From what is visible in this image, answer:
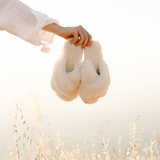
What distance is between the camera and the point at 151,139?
1886 millimetres

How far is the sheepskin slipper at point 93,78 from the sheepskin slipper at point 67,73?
4 centimetres

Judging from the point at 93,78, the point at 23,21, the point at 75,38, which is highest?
the point at 23,21

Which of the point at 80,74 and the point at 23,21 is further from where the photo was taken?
the point at 23,21

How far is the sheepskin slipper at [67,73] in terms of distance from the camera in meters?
1.08

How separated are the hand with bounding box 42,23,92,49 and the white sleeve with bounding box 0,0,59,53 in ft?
0.14

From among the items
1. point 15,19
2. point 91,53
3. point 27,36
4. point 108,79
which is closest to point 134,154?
point 108,79

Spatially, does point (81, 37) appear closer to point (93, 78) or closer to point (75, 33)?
point (75, 33)

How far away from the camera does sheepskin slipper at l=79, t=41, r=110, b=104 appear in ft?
3.52

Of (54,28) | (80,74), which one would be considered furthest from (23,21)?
(80,74)

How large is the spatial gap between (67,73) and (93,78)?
0.49 ft

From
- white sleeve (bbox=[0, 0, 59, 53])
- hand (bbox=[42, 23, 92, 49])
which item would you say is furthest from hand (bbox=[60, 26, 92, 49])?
white sleeve (bbox=[0, 0, 59, 53])

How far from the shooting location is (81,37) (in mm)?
1145

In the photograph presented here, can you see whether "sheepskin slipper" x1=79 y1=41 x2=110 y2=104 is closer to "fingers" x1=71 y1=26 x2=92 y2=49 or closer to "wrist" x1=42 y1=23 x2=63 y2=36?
"fingers" x1=71 y1=26 x2=92 y2=49

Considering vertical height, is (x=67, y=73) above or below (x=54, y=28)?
below
